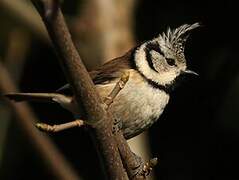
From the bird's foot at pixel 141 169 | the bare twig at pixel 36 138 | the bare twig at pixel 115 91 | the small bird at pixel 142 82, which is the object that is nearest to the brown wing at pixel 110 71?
the small bird at pixel 142 82

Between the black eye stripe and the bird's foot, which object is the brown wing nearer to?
the black eye stripe

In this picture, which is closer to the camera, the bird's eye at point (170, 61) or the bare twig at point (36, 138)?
the bird's eye at point (170, 61)

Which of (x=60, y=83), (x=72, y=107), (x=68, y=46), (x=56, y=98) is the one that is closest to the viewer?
(x=68, y=46)

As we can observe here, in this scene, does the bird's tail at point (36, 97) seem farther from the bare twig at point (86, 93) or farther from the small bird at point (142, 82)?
the bare twig at point (86, 93)

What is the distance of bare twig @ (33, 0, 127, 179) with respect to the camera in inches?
96.0

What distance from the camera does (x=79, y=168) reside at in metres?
6.62

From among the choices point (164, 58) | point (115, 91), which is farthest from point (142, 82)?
point (115, 91)

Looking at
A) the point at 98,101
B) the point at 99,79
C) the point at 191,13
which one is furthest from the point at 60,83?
the point at 98,101

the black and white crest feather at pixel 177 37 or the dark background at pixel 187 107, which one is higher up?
the black and white crest feather at pixel 177 37

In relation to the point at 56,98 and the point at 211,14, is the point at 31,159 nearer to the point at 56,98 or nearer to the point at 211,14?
the point at 211,14

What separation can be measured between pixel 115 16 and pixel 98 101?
3444 mm

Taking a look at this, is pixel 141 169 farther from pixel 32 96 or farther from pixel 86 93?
pixel 32 96

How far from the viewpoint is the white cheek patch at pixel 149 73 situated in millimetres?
4254

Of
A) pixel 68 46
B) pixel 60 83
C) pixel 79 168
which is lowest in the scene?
pixel 79 168
